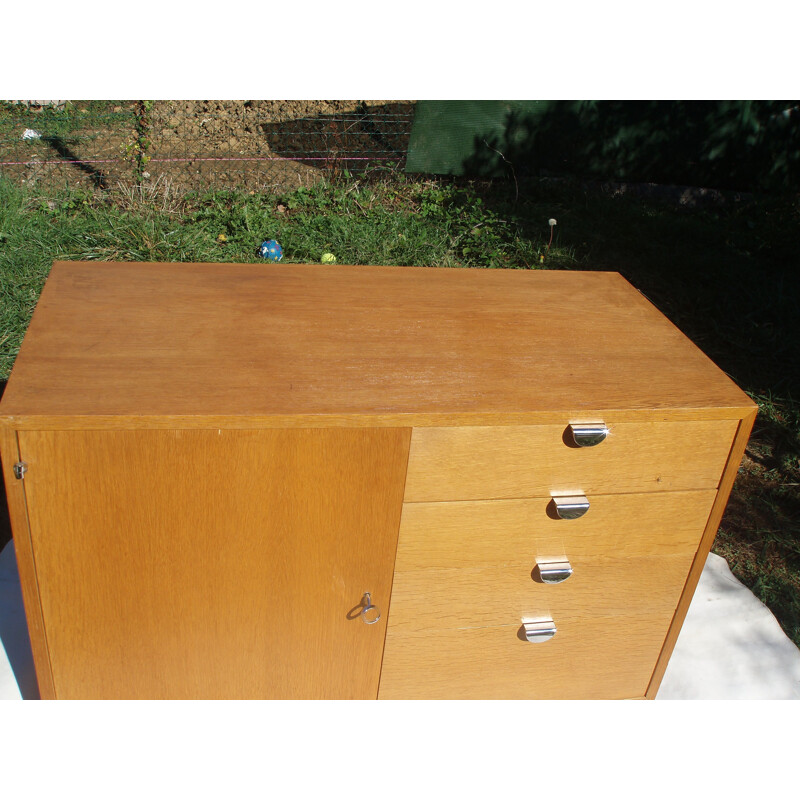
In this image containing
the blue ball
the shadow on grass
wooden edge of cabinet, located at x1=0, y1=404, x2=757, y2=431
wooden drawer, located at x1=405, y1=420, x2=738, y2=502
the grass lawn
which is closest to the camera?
wooden edge of cabinet, located at x1=0, y1=404, x2=757, y2=431

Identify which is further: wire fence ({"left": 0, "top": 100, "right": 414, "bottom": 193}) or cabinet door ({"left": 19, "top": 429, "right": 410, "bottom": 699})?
wire fence ({"left": 0, "top": 100, "right": 414, "bottom": 193})

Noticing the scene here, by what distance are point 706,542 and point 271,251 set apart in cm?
274

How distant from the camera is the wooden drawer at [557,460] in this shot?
141cm

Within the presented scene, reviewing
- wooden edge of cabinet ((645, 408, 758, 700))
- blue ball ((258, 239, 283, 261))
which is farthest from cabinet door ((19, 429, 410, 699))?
blue ball ((258, 239, 283, 261))

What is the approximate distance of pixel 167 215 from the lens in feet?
12.9

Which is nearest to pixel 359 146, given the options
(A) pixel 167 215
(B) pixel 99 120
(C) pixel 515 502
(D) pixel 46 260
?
(A) pixel 167 215

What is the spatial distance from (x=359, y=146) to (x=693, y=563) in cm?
399

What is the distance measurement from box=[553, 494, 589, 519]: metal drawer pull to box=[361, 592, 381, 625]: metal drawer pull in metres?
0.44

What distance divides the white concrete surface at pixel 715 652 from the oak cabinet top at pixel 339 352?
860 mm

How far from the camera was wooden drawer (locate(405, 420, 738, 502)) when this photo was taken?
1.41 m

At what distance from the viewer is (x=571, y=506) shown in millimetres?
1499

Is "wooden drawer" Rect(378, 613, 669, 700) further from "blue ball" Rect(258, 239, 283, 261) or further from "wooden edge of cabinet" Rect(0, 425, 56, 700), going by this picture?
"blue ball" Rect(258, 239, 283, 261)

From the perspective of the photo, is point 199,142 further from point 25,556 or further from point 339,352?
point 25,556

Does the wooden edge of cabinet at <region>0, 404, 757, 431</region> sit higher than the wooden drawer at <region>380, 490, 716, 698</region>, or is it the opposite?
the wooden edge of cabinet at <region>0, 404, 757, 431</region>
